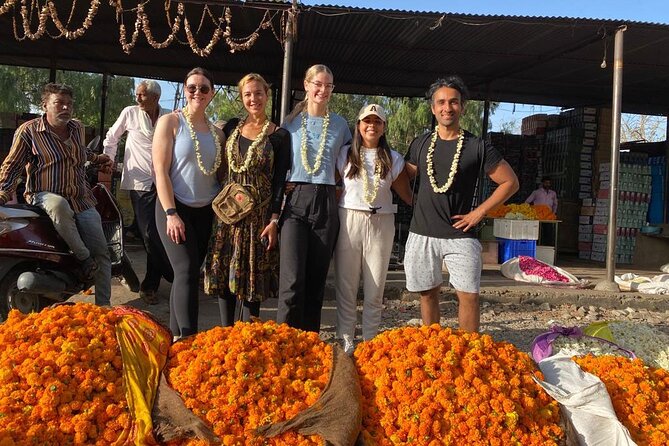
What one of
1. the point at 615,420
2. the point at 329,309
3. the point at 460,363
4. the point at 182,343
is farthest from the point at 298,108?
the point at 329,309

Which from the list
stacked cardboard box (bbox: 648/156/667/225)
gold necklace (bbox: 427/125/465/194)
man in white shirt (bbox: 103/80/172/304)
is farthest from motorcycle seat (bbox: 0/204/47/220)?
stacked cardboard box (bbox: 648/156/667/225)

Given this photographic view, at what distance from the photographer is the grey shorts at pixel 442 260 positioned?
133 inches

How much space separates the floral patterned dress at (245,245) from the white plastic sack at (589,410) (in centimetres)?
185

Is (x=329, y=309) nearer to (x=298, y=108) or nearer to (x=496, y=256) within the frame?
(x=298, y=108)

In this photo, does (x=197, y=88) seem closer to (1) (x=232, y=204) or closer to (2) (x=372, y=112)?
(1) (x=232, y=204)

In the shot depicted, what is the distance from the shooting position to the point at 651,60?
32.7 ft

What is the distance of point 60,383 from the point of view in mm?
2098

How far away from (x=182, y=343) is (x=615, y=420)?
1.90m

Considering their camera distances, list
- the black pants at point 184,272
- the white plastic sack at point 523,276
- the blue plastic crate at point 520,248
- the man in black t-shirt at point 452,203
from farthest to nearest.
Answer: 1. the blue plastic crate at point 520,248
2. the white plastic sack at point 523,276
3. the man in black t-shirt at point 452,203
4. the black pants at point 184,272

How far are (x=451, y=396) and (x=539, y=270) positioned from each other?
6.58 m

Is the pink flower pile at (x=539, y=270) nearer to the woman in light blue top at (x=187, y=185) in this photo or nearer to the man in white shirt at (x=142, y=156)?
the man in white shirt at (x=142, y=156)

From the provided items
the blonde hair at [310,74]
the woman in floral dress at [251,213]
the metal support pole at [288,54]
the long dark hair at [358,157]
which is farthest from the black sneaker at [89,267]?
the metal support pole at [288,54]

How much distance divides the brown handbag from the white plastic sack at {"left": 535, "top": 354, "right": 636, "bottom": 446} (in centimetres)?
191

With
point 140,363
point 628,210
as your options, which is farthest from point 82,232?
point 628,210
